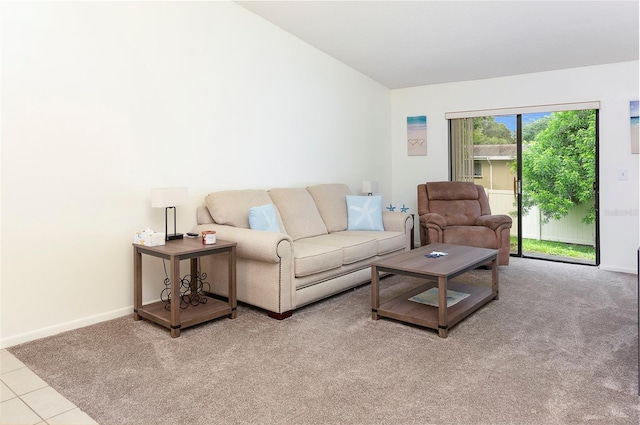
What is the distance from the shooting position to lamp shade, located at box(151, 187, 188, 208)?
122 inches

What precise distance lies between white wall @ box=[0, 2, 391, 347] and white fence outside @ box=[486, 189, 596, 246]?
3029mm

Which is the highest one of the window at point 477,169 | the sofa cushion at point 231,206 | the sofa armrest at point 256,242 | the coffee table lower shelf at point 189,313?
the window at point 477,169

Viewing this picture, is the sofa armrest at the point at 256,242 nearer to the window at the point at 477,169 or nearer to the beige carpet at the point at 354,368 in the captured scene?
the beige carpet at the point at 354,368

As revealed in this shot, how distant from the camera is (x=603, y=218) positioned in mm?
4906

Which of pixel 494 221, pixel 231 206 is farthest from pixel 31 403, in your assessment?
pixel 494 221

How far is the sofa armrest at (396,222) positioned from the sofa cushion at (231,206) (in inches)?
61.3

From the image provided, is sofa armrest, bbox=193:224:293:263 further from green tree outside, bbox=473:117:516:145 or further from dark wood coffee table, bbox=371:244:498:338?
green tree outside, bbox=473:117:516:145

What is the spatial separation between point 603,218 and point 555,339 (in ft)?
9.50

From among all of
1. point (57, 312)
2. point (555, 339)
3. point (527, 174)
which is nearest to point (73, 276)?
point (57, 312)

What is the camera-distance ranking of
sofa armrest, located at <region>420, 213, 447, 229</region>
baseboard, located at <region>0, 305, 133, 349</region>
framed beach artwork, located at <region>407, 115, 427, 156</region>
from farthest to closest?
framed beach artwork, located at <region>407, 115, 427, 156</region> → sofa armrest, located at <region>420, 213, 447, 229</region> → baseboard, located at <region>0, 305, 133, 349</region>

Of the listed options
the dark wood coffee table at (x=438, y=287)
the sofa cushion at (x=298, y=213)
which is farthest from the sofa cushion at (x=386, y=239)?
the dark wood coffee table at (x=438, y=287)

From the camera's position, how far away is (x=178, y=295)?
2811 millimetres

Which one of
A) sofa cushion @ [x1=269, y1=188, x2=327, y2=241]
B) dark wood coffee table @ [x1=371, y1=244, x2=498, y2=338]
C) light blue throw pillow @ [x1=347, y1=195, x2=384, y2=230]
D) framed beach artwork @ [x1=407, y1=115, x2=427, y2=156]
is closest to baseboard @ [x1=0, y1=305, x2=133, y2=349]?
sofa cushion @ [x1=269, y1=188, x2=327, y2=241]

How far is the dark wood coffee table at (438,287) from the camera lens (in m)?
2.79
